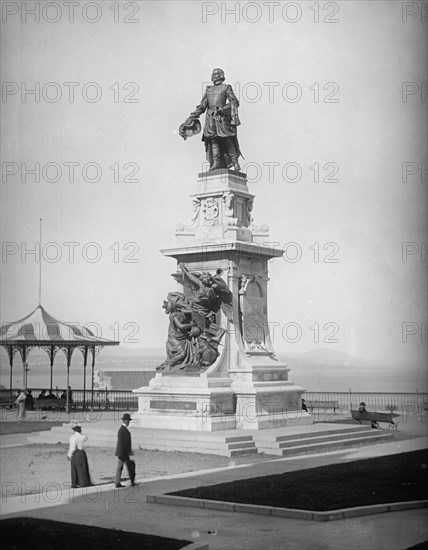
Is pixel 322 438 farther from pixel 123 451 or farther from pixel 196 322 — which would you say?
pixel 123 451

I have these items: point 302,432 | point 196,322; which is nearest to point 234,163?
point 196,322

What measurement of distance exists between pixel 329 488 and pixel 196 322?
10.1 m

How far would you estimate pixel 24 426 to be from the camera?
30812 mm

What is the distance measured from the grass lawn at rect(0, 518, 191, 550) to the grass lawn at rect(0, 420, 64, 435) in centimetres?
1540


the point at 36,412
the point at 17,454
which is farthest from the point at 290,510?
the point at 36,412

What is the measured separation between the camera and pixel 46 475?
764 inches

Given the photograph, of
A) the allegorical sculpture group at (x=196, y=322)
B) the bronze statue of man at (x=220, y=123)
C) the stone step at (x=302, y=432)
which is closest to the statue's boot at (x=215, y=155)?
the bronze statue of man at (x=220, y=123)

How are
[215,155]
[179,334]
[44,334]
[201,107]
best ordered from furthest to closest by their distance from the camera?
1. [44,334]
2. [201,107]
3. [215,155]
4. [179,334]

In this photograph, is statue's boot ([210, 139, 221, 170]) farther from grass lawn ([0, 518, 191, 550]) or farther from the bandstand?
grass lawn ([0, 518, 191, 550])

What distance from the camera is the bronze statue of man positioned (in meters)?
27.6

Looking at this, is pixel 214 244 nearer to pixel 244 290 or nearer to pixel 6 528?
pixel 244 290

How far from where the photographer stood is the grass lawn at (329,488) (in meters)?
15.1

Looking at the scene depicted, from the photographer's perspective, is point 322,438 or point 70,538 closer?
point 70,538

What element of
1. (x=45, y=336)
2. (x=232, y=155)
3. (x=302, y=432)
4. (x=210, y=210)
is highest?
(x=232, y=155)
